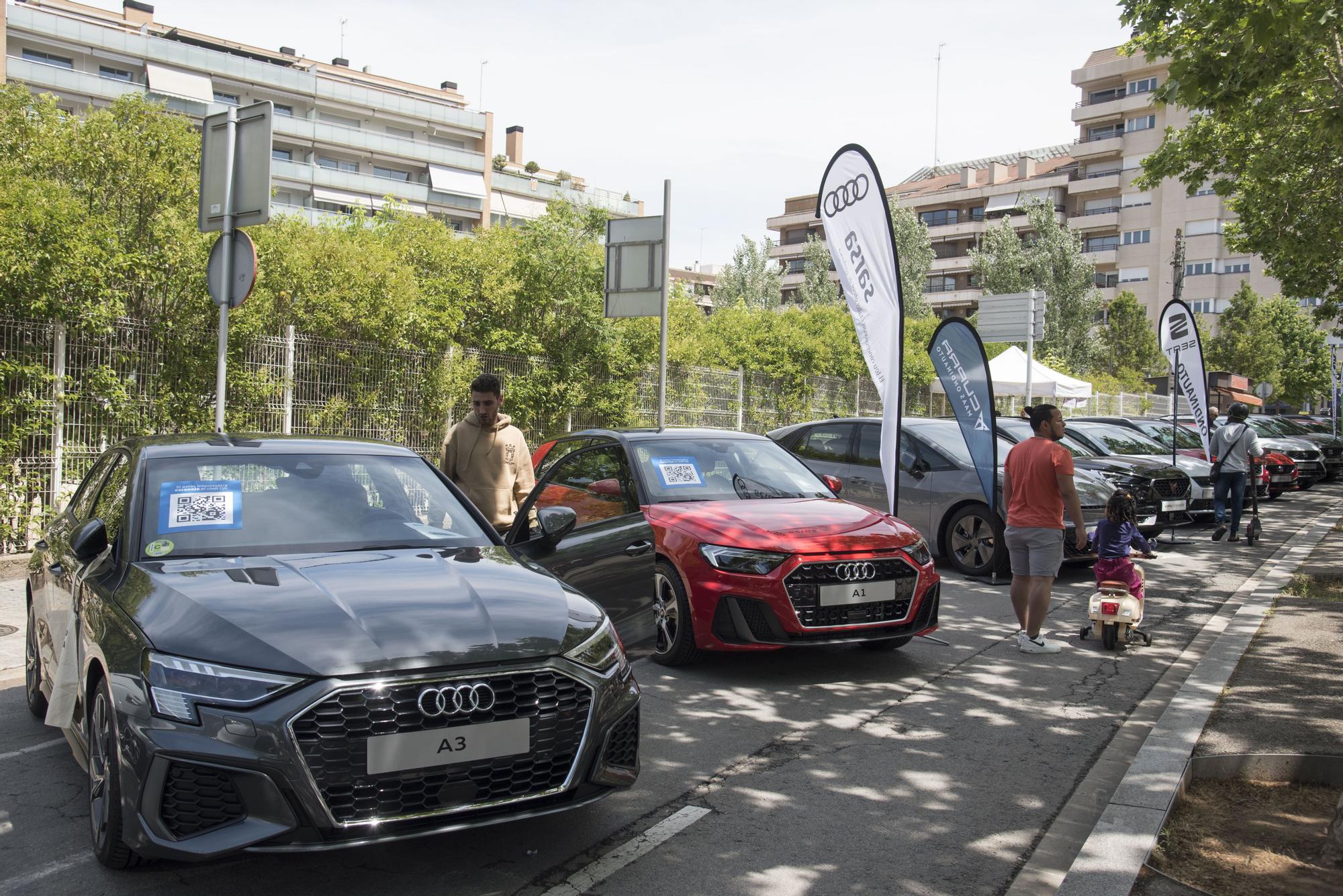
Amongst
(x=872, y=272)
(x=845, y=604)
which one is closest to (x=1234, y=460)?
(x=872, y=272)

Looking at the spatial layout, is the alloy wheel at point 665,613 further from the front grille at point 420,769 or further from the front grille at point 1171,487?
the front grille at point 1171,487

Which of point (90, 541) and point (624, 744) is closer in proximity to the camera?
point (624, 744)

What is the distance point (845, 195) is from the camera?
9898 millimetres

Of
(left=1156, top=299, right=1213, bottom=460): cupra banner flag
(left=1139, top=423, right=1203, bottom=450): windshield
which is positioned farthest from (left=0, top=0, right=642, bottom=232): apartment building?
(left=1156, top=299, right=1213, bottom=460): cupra banner flag

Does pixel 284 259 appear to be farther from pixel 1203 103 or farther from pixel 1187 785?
pixel 1187 785

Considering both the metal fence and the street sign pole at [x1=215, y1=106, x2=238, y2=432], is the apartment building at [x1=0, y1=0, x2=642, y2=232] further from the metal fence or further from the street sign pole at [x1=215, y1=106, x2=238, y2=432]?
the street sign pole at [x1=215, y1=106, x2=238, y2=432]

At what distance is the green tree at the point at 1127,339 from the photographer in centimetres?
5812

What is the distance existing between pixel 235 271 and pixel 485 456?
2393 millimetres

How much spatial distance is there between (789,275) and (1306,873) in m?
95.5

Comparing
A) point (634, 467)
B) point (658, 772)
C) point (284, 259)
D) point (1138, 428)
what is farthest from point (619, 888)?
point (1138, 428)

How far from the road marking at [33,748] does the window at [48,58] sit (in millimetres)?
53904

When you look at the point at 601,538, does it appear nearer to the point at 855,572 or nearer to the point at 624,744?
the point at 855,572

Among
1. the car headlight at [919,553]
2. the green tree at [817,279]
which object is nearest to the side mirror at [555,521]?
the car headlight at [919,553]

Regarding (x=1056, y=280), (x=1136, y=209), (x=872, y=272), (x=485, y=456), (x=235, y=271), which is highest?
(x=1136, y=209)
